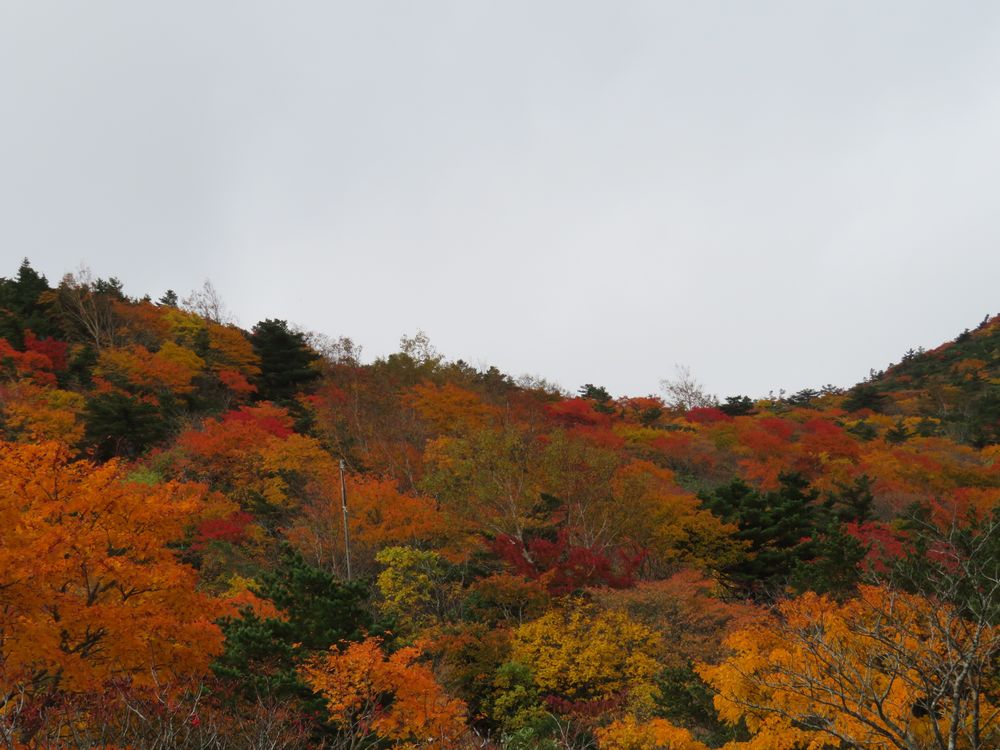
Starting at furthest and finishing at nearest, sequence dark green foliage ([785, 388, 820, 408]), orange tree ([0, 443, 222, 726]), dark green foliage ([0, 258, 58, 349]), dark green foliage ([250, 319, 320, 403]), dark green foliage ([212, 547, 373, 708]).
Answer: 1. dark green foliage ([785, 388, 820, 408])
2. dark green foliage ([250, 319, 320, 403])
3. dark green foliage ([0, 258, 58, 349])
4. dark green foliage ([212, 547, 373, 708])
5. orange tree ([0, 443, 222, 726])

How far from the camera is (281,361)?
184ft

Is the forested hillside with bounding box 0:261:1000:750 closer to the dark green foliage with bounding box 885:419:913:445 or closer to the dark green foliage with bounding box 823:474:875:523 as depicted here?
the dark green foliage with bounding box 823:474:875:523

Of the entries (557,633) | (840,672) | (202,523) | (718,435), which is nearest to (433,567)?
(557,633)

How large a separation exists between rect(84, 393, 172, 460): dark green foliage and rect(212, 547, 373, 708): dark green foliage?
25152mm

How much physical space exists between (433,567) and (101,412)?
2383 centimetres

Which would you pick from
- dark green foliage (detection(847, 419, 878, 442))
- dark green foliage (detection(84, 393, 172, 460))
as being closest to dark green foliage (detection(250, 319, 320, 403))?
dark green foliage (detection(84, 393, 172, 460))


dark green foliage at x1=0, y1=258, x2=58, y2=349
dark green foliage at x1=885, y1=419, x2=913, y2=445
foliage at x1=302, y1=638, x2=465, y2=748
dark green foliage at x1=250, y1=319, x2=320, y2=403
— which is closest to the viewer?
foliage at x1=302, y1=638, x2=465, y2=748

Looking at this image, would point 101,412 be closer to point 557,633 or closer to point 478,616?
point 478,616

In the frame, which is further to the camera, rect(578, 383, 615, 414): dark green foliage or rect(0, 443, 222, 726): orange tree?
rect(578, 383, 615, 414): dark green foliage

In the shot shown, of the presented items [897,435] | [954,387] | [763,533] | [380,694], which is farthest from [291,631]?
[954,387]

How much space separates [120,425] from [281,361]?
63.3ft

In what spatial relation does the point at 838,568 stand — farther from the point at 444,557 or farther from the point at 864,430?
the point at 864,430

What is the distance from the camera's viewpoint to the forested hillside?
11516 millimetres

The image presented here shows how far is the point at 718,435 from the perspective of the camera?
54219 millimetres
